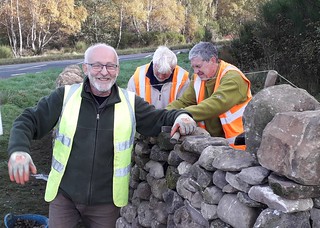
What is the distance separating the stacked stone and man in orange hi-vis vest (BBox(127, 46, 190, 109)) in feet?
3.63

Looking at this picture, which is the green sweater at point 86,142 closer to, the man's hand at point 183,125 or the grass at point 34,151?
the man's hand at point 183,125

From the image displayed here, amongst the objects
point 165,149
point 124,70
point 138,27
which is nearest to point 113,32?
point 138,27

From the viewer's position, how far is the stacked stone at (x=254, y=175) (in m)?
2.00

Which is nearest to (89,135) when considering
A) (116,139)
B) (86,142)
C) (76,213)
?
(86,142)

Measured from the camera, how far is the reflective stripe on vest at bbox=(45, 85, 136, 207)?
2.95m

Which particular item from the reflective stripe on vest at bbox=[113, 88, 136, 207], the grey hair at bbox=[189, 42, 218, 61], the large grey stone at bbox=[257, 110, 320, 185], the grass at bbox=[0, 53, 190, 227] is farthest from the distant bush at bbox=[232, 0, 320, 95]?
the large grey stone at bbox=[257, 110, 320, 185]

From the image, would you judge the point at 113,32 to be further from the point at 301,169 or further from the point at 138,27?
the point at 301,169

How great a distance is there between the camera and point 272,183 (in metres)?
2.08

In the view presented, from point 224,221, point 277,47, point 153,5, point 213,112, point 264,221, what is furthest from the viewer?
point 153,5

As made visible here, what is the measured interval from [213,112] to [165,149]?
493mm

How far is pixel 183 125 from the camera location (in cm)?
307

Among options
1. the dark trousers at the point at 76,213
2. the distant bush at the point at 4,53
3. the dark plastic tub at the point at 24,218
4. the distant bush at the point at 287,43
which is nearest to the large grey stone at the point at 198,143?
the dark trousers at the point at 76,213

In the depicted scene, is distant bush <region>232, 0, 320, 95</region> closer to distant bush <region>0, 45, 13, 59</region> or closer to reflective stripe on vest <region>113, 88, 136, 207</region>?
reflective stripe on vest <region>113, 88, 136, 207</region>

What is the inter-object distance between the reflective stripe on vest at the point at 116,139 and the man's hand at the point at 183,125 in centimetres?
30
